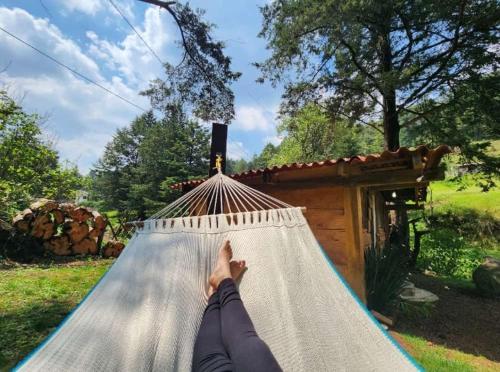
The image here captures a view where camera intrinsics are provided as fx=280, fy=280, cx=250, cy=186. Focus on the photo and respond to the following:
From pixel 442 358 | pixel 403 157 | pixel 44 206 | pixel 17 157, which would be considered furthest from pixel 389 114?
pixel 17 157

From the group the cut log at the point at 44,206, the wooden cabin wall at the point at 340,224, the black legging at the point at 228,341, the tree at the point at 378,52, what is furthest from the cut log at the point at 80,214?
the black legging at the point at 228,341

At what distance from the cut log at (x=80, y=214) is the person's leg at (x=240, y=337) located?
4.48m

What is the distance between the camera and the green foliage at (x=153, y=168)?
12954 millimetres

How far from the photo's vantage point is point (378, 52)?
16.8 ft

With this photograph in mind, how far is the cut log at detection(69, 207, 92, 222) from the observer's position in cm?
468

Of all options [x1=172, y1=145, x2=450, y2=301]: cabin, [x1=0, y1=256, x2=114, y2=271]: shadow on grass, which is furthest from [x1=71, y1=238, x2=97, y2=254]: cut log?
[x1=172, y1=145, x2=450, y2=301]: cabin

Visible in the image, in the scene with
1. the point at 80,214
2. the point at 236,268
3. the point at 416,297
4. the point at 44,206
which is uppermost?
the point at 44,206

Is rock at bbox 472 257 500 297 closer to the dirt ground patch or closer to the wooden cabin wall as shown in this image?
the dirt ground patch

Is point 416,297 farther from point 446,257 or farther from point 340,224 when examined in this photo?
point 446,257

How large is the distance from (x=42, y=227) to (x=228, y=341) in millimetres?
4549

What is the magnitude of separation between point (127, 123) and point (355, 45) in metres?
17.7

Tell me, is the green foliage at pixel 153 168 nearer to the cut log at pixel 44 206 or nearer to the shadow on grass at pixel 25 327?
the cut log at pixel 44 206

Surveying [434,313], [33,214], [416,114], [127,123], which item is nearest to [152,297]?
[434,313]

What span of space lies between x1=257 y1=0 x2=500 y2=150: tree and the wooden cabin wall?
2468 mm
